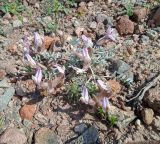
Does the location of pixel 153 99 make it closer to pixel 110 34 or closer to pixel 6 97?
pixel 110 34

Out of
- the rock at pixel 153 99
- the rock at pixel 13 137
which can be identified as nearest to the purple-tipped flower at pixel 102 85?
the rock at pixel 153 99

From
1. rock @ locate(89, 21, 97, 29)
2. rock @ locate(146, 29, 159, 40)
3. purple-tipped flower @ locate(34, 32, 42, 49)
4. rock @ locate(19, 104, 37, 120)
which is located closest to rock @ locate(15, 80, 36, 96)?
rock @ locate(19, 104, 37, 120)

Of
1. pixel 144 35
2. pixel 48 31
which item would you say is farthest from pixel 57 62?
pixel 144 35

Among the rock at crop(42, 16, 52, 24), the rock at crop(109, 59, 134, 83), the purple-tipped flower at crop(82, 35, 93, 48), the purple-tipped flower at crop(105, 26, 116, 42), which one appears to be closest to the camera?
the rock at crop(109, 59, 134, 83)

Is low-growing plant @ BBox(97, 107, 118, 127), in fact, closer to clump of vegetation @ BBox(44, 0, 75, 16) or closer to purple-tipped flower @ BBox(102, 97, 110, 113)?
purple-tipped flower @ BBox(102, 97, 110, 113)

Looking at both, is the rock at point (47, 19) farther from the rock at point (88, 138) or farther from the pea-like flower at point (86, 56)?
the rock at point (88, 138)
